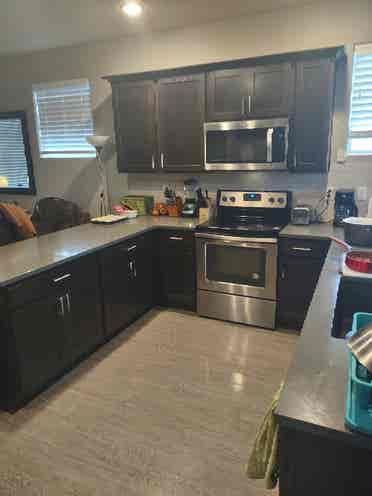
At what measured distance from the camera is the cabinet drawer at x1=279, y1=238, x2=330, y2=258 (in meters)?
2.93

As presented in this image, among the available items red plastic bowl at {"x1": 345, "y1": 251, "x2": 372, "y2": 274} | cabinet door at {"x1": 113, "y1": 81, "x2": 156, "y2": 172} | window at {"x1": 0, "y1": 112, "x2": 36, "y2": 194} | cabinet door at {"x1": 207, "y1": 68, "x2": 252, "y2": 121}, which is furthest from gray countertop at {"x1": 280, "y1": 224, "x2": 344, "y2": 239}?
window at {"x1": 0, "y1": 112, "x2": 36, "y2": 194}

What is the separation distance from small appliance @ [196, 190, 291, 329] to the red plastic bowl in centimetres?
116

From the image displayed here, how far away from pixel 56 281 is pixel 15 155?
3.17 m

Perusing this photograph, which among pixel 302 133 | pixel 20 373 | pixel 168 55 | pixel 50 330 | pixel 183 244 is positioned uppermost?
pixel 168 55

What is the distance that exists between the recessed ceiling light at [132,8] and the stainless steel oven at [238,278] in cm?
194

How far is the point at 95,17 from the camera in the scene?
330 centimetres

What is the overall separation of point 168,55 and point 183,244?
1941 millimetres

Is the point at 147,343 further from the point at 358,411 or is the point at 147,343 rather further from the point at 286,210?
the point at 358,411

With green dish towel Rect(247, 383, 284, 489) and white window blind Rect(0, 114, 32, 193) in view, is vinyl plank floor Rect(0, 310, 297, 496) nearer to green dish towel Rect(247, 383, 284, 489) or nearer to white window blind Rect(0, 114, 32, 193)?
green dish towel Rect(247, 383, 284, 489)

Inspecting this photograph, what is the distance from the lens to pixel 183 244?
3.50 metres

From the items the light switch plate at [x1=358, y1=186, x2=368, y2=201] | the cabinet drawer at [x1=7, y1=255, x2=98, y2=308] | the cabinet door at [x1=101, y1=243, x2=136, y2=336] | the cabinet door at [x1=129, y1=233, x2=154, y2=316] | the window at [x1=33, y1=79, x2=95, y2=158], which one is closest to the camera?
the cabinet drawer at [x1=7, y1=255, x2=98, y2=308]

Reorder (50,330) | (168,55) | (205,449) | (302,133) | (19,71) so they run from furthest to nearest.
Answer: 1. (19,71)
2. (168,55)
3. (302,133)
4. (50,330)
5. (205,449)

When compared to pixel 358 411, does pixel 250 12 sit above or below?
above

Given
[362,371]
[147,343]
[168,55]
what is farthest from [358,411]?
[168,55]
